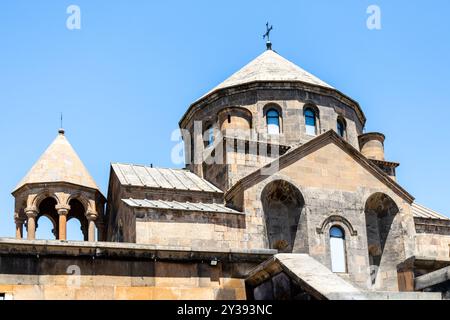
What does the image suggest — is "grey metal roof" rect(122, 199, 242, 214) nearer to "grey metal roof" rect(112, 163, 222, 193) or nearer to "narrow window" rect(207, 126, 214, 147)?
"grey metal roof" rect(112, 163, 222, 193)

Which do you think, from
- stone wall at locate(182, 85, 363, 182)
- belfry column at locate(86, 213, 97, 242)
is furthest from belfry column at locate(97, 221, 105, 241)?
stone wall at locate(182, 85, 363, 182)

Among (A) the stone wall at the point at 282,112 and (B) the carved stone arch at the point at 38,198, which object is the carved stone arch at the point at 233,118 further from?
(B) the carved stone arch at the point at 38,198

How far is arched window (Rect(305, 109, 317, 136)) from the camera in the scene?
2216 centimetres

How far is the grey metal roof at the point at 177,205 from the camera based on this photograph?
56.0 ft

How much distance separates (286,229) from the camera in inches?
714

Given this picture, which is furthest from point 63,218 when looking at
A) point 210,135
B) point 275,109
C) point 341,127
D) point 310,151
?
point 341,127

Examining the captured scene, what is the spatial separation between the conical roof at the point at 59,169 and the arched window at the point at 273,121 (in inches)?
244

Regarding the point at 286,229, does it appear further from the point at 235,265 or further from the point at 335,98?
the point at 235,265

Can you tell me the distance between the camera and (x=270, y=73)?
76.7 ft

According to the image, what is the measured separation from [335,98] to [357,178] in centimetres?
504

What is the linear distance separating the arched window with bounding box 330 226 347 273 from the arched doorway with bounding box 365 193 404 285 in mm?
1547

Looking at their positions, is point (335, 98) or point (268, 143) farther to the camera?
point (335, 98)

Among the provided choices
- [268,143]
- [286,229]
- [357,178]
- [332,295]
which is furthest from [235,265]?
[268,143]

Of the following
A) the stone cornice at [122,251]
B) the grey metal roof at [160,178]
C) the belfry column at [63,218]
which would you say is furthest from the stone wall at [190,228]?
the stone cornice at [122,251]
